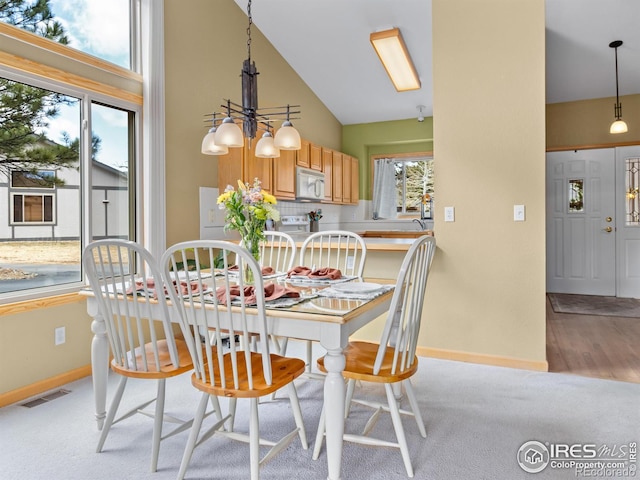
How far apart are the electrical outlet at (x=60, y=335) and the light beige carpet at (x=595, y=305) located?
15.6 ft

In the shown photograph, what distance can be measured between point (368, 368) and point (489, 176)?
6.42 feet

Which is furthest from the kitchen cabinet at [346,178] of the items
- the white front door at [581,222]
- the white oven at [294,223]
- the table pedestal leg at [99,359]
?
the table pedestal leg at [99,359]

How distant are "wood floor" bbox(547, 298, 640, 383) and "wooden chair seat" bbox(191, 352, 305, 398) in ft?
7.14

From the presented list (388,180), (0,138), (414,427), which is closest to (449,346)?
(414,427)

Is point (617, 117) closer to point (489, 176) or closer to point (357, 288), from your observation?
point (489, 176)

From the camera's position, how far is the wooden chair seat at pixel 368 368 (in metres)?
1.85

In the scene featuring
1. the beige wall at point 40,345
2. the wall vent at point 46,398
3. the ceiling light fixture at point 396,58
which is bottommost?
the wall vent at point 46,398

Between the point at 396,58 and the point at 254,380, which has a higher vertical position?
the point at 396,58

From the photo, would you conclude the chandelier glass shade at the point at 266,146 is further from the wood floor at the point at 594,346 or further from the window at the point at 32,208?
the wood floor at the point at 594,346

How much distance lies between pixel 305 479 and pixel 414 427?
0.70m

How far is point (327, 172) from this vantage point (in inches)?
235

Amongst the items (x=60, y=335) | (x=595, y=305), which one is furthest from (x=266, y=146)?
(x=595, y=305)

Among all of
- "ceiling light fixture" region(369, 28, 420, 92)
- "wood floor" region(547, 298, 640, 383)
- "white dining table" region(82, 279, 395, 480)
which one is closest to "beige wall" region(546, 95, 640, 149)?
"ceiling light fixture" region(369, 28, 420, 92)

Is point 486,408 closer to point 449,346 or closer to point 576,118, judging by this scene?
point 449,346
